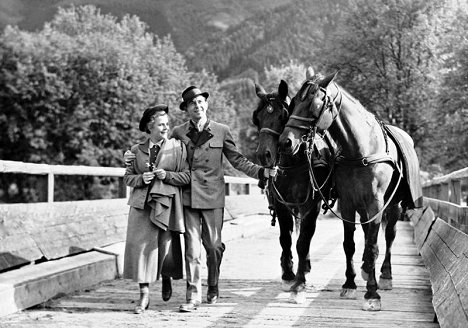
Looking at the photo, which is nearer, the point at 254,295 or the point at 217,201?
the point at 217,201

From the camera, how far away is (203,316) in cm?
545

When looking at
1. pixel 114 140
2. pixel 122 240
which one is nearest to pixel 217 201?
pixel 122 240

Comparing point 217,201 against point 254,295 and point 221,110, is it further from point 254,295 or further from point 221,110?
point 221,110

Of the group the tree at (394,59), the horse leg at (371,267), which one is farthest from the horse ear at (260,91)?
the tree at (394,59)

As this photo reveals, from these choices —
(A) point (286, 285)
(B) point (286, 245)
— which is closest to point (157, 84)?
(B) point (286, 245)

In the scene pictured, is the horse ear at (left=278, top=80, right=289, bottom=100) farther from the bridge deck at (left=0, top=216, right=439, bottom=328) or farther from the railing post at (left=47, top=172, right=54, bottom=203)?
the railing post at (left=47, top=172, right=54, bottom=203)

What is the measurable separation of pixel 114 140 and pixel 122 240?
90.9ft

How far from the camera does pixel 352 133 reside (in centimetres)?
588

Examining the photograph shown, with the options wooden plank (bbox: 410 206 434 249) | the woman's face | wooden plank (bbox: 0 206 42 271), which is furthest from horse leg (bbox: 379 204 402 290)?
wooden plank (bbox: 0 206 42 271)

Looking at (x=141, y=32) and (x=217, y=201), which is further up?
(x=141, y=32)

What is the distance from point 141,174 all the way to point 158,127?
45 cm

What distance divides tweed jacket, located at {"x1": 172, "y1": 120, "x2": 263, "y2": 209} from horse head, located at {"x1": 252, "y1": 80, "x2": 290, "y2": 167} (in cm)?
23

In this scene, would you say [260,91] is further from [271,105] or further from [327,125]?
[327,125]

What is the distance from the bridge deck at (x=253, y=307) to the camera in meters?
5.16
